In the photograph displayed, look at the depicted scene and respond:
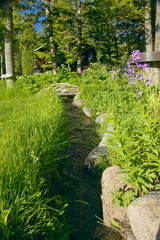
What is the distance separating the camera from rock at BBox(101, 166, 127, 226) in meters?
2.25

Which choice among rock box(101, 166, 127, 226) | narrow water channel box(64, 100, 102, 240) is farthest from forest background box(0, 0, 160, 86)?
rock box(101, 166, 127, 226)

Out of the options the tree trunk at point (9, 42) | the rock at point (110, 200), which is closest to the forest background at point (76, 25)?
the tree trunk at point (9, 42)

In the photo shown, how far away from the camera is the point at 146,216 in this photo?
1.74m

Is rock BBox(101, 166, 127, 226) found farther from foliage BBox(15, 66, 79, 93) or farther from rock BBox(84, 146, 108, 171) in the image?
foliage BBox(15, 66, 79, 93)

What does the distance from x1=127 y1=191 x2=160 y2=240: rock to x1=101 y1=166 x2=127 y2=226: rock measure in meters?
0.41

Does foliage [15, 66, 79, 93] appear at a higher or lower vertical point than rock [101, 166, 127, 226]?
higher

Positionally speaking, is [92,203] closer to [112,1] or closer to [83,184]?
[83,184]

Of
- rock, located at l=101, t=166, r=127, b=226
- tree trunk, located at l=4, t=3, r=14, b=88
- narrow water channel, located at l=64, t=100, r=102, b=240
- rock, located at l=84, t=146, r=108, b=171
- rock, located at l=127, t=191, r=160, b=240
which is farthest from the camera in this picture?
tree trunk, located at l=4, t=3, r=14, b=88

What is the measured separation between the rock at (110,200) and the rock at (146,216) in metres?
0.41

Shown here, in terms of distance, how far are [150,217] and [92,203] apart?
1210 mm

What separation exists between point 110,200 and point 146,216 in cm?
67

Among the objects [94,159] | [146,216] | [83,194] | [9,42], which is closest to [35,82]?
[9,42]

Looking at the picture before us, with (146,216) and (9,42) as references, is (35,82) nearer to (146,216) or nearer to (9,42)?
(9,42)

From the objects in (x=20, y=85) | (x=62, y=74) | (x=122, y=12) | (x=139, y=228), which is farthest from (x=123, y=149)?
(x=122, y=12)
